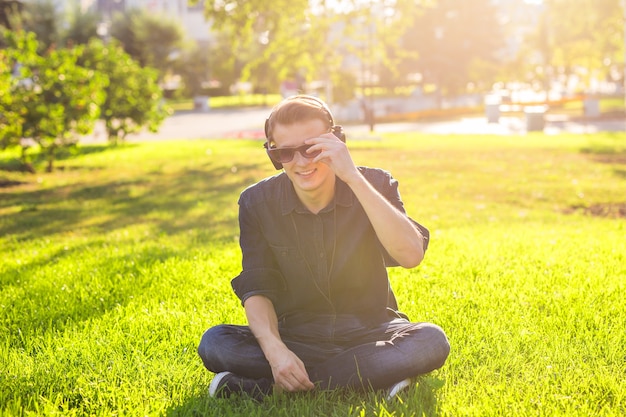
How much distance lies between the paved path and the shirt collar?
19.5 metres

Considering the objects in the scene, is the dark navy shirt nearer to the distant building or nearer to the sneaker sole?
the sneaker sole

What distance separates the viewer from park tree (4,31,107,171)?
14695 mm

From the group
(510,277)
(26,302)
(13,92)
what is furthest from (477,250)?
(13,92)

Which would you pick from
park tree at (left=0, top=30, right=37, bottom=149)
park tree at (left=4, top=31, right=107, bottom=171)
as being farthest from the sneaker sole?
park tree at (left=4, top=31, right=107, bottom=171)

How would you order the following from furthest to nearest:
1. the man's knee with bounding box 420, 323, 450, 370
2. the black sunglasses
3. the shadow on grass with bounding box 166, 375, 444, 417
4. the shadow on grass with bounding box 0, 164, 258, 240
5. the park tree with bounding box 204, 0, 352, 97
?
the park tree with bounding box 204, 0, 352, 97, the shadow on grass with bounding box 0, 164, 258, 240, the man's knee with bounding box 420, 323, 450, 370, the black sunglasses, the shadow on grass with bounding box 166, 375, 444, 417

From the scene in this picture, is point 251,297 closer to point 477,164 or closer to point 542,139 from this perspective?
point 477,164

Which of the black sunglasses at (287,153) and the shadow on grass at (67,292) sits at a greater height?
the black sunglasses at (287,153)

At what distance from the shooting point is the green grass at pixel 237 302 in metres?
3.41

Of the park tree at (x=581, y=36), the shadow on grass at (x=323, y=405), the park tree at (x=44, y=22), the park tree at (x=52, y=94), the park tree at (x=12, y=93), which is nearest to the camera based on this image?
the shadow on grass at (x=323, y=405)

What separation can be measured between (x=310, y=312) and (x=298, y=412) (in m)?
0.62

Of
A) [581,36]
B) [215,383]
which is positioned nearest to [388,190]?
[215,383]

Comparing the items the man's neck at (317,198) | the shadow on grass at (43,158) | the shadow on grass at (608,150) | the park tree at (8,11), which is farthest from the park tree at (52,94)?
the park tree at (8,11)

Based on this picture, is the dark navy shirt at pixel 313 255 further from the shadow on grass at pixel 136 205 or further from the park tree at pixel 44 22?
the park tree at pixel 44 22

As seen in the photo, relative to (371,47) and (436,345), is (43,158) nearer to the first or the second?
(371,47)
